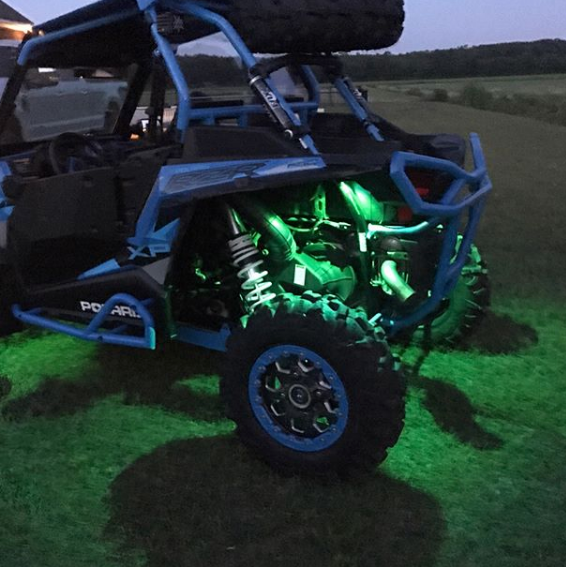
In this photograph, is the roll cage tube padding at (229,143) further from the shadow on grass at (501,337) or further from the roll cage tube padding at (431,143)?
the shadow on grass at (501,337)

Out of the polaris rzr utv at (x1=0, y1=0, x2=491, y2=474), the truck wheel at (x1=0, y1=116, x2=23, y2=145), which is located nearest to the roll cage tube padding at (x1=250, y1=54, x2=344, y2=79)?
the polaris rzr utv at (x1=0, y1=0, x2=491, y2=474)

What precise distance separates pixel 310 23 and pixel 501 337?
2.41 metres

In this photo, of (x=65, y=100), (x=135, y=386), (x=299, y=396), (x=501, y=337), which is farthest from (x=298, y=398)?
(x=65, y=100)

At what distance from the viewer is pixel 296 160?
295cm

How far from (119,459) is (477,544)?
1.57m

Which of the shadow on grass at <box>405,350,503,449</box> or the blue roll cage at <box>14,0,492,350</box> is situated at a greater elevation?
the blue roll cage at <box>14,0,492,350</box>

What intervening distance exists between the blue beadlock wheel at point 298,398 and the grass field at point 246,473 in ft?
0.65

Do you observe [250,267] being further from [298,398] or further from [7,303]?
[7,303]

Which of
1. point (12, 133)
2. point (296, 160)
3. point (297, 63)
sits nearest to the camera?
point (296, 160)

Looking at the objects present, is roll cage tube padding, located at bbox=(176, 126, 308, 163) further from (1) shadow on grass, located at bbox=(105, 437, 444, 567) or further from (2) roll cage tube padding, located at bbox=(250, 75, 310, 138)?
(1) shadow on grass, located at bbox=(105, 437, 444, 567)

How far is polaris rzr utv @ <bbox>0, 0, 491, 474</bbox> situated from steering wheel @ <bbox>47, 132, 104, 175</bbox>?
1 cm

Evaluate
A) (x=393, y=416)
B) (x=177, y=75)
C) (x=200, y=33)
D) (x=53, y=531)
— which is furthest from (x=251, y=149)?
(x=53, y=531)

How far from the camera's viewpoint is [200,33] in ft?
11.4

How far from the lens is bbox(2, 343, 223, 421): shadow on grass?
3.76 metres
